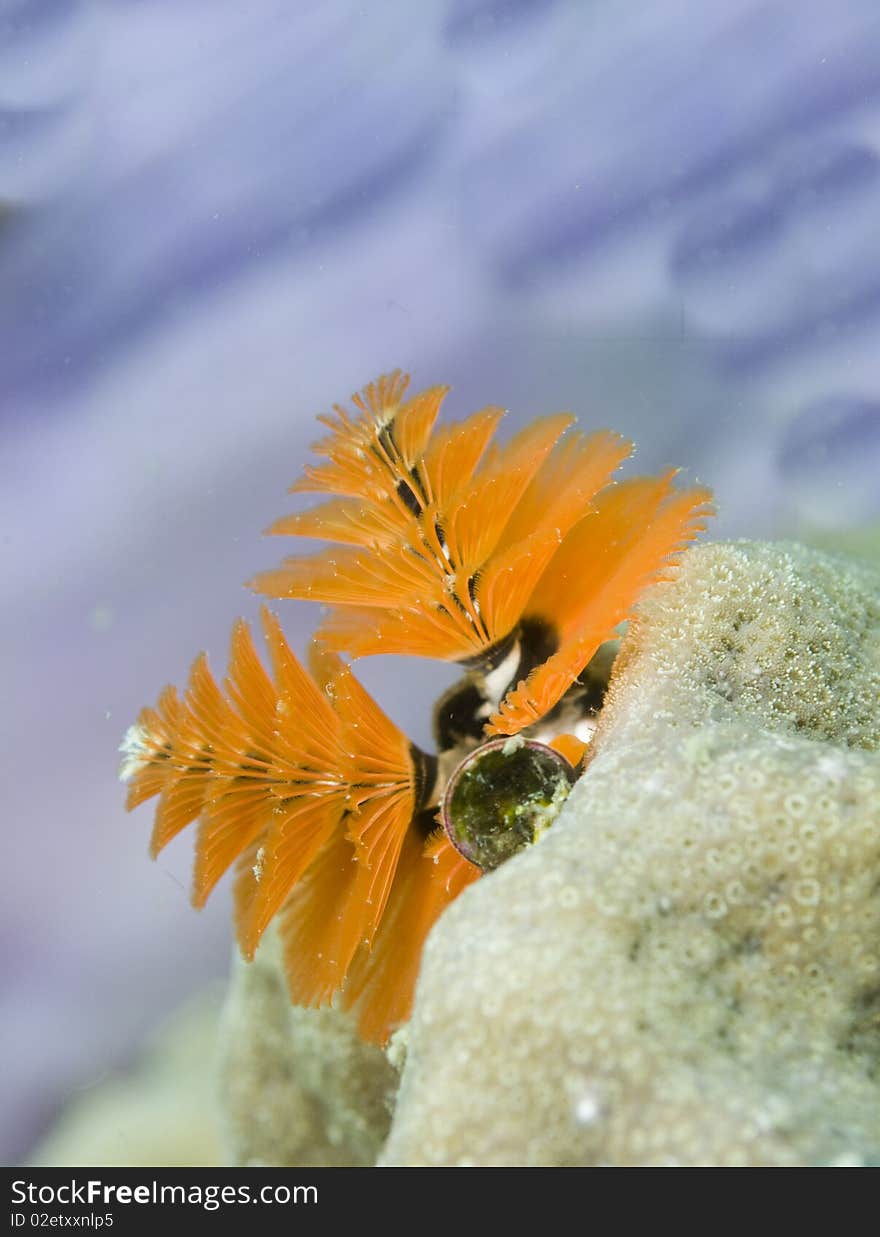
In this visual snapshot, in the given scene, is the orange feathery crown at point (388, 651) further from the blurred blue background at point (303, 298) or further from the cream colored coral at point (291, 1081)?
the blurred blue background at point (303, 298)

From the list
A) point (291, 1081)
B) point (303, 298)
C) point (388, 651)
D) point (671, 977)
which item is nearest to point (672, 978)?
point (671, 977)

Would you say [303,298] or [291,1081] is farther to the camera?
[303,298]

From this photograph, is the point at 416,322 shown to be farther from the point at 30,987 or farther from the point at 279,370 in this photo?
the point at 30,987

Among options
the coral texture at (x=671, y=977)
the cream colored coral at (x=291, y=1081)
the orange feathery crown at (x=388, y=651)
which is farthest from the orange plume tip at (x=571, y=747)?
the cream colored coral at (x=291, y=1081)

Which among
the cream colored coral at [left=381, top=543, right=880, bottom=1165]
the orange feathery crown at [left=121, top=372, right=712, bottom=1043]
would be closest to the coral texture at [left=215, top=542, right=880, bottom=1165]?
the cream colored coral at [left=381, top=543, right=880, bottom=1165]

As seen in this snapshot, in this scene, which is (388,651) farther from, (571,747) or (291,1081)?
(291,1081)

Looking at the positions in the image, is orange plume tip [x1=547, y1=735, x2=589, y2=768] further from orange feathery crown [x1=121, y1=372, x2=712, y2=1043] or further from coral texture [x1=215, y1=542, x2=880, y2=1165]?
coral texture [x1=215, y1=542, x2=880, y2=1165]
